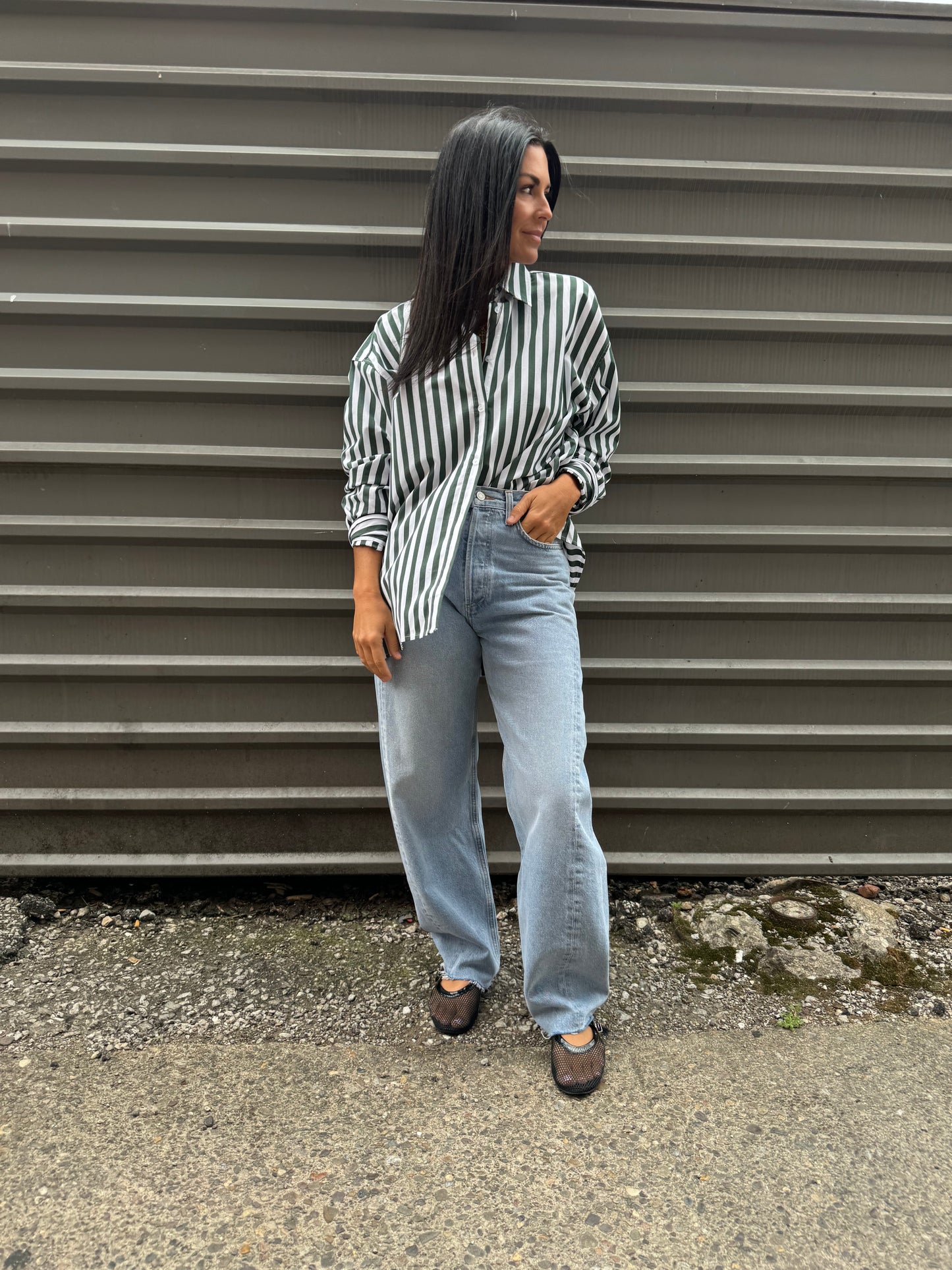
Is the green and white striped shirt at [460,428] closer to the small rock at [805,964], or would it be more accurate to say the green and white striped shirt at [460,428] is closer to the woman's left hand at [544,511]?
the woman's left hand at [544,511]

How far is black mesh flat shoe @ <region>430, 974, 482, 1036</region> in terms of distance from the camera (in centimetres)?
224

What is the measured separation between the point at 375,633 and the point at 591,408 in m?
0.77

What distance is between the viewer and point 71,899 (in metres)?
2.85

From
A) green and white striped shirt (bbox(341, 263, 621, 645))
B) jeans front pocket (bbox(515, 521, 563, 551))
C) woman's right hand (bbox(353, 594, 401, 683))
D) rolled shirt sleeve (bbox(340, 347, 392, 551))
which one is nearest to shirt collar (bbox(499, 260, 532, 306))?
green and white striped shirt (bbox(341, 263, 621, 645))

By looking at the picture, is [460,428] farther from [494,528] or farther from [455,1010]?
[455,1010]

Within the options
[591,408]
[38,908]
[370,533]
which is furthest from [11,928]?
[591,408]

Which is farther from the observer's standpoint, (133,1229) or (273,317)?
(273,317)

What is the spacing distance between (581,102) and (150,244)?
127 cm

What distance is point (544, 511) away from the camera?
2.01 metres

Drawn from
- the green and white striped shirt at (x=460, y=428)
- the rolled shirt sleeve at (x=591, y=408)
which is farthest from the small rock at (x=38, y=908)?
the rolled shirt sleeve at (x=591, y=408)

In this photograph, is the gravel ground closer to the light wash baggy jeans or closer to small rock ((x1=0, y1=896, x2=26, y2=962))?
small rock ((x1=0, y1=896, x2=26, y2=962))

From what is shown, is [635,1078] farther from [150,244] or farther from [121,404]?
[150,244]

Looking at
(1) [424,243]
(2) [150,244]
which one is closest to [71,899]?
(2) [150,244]

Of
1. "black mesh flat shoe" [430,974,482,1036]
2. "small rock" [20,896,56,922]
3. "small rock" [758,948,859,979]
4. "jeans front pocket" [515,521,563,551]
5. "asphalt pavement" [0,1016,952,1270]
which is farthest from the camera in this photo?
"small rock" [20,896,56,922]
